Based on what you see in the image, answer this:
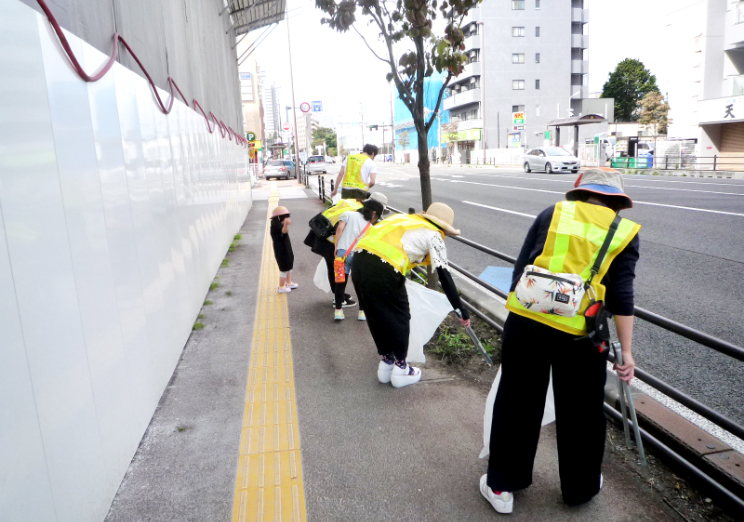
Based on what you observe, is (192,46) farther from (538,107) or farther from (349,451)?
(538,107)

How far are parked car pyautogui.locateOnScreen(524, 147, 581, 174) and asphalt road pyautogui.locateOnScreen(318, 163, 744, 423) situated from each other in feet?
34.9

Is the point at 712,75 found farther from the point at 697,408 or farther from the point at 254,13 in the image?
the point at 697,408

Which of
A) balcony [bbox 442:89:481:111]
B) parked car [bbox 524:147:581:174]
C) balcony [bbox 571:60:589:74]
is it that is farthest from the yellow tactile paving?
balcony [bbox 571:60:589:74]

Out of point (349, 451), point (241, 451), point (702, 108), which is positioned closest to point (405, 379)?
point (349, 451)

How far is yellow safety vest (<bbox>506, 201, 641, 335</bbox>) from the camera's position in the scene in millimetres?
2354

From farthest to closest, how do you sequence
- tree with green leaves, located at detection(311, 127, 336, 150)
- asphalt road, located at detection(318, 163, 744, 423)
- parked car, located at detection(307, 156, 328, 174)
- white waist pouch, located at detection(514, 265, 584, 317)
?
tree with green leaves, located at detection(311, 127, 336, 150)
parked car, located at detection(307, 156, 328, 174)
asphalt road, located at detection(318, 163, 744, 423)
white waist pouch, located at detection(514, 265, 584, 317)

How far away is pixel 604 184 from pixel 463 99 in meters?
62.8

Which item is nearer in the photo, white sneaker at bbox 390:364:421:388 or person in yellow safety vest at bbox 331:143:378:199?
white sneaker at bbox 390:364:421:388

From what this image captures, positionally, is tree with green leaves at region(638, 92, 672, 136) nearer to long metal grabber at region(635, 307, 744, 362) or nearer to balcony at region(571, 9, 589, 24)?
balcony at region(571, 9, 589, 24)

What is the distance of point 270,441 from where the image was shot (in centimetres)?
338

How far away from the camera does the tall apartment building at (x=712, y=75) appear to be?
26.5 m

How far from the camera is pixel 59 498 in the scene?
7.05 feet

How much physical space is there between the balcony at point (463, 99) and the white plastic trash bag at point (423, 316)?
2289 inches

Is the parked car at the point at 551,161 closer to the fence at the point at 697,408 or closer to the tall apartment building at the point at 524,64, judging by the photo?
the tall apartment building at the point at 524,64
